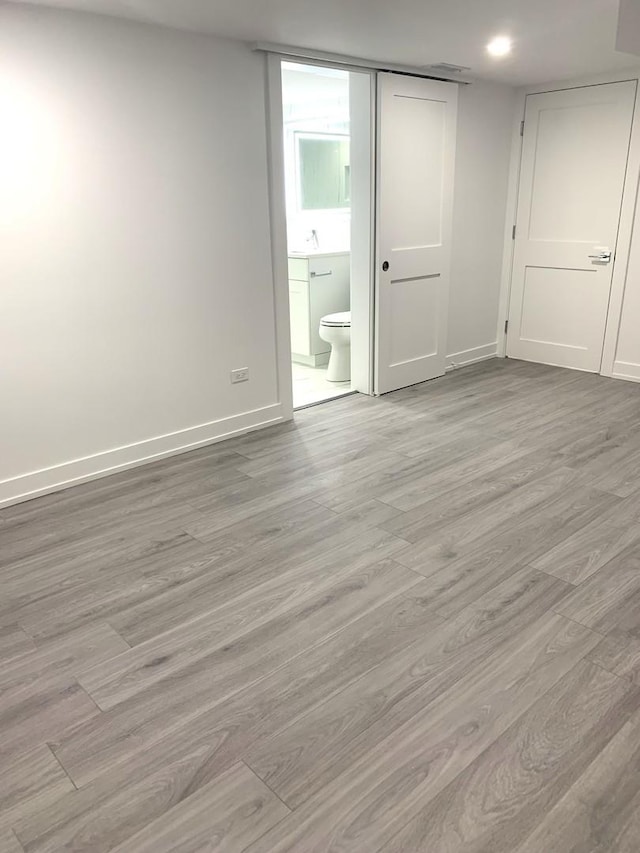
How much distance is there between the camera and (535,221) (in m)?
5.35

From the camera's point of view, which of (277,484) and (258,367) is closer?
(277,484)

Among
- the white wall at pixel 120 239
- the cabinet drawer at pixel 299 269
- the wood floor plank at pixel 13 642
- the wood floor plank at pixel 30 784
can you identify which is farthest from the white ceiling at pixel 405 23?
the wood floor plank at pixel 30 784

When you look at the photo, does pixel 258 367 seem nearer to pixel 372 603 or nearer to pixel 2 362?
pixel 2 362

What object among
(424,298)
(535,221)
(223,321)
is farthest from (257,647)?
(535,221)

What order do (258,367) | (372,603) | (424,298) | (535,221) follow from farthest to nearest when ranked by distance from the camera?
(535,221) < (424,298) < (258,367) < (372,603)

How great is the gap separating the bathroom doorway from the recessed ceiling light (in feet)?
2.60

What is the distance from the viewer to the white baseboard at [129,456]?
10.5 ft

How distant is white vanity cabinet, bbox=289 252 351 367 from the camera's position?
528cm

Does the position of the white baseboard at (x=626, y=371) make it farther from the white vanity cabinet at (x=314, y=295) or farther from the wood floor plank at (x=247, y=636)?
the wood floor plank at (x=247, y=636)

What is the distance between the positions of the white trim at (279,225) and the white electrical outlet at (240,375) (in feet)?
0.81

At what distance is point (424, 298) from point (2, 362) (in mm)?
3036

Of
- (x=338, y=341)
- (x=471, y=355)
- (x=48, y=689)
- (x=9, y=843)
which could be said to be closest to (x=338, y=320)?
(x=338, y=341)

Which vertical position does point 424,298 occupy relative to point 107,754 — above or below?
above

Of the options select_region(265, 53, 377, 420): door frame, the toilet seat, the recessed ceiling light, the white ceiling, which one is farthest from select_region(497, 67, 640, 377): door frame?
select_region(265, 53, 377, 420): door frame
